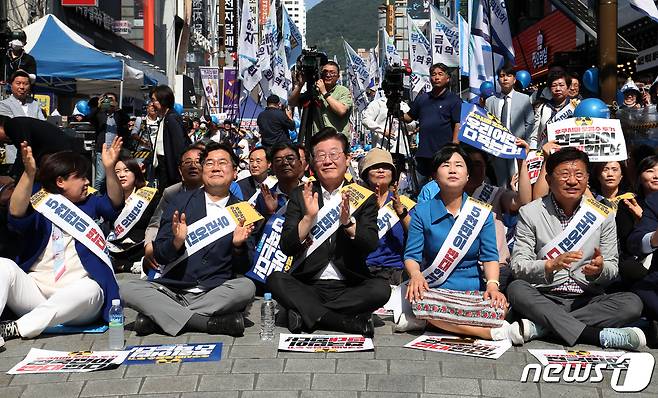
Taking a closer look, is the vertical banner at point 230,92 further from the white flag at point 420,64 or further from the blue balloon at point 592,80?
the blue balloon at point 592,80

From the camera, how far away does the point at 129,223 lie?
7992 mm

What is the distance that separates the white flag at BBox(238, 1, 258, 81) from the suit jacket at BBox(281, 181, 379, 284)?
10922mm

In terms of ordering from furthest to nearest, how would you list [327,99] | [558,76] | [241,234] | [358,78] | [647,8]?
1. [358,78]
2. [327,99]
3. [558,76]
4. [647,8]
5. [241,234]

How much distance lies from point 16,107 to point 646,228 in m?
6.65

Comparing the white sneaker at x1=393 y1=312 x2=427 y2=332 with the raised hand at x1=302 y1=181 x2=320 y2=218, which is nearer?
the raised hand at x1=302 y1=181 x2=320 y2=218

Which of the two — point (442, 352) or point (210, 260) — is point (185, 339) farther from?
point (442, 352)

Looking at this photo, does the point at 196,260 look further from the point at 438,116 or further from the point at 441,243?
the point at 438,116

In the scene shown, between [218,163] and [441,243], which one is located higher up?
[218,163]

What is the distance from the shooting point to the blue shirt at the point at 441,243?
17.8 feet

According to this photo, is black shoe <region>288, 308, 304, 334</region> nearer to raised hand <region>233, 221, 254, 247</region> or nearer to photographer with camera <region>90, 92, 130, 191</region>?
raised hand <region>233, 221, 254, 247</region>

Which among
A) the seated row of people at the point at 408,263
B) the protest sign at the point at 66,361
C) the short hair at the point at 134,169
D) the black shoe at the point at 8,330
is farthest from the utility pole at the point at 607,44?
the black shoe at the point at 8,330

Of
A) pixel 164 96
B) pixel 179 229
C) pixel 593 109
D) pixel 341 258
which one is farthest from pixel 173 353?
pixel 164 96

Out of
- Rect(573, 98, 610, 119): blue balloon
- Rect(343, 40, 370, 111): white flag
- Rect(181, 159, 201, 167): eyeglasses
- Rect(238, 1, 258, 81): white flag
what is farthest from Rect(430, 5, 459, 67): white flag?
Rect(181, 159, 201, 167): eyeglasses

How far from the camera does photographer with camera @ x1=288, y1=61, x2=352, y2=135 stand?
8227mm
